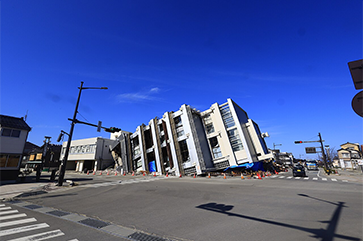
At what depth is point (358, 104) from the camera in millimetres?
3039

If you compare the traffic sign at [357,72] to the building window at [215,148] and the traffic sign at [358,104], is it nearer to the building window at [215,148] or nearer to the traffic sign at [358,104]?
the traffic sign at [358,104]

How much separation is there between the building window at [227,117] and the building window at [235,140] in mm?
1192

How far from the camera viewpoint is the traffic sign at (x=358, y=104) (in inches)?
118

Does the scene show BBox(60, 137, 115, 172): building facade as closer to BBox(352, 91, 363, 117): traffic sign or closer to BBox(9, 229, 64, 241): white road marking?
BBox(9, 229, 64, 241): white road marking

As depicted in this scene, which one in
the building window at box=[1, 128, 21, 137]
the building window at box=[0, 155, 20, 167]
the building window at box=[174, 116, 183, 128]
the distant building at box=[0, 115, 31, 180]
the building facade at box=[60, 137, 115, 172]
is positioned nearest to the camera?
the building window at box=[0, 155, 20, 167]

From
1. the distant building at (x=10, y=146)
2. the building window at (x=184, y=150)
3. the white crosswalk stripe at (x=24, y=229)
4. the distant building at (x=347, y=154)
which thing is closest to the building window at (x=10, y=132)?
the distant building at (x=10, y=146)

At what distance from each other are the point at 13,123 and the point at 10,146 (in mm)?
2976

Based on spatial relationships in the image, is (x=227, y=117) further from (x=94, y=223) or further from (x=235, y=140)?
(x=94, y=223)

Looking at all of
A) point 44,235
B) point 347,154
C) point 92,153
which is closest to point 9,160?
point 44,235

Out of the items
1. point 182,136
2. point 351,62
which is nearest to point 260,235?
point 351,62

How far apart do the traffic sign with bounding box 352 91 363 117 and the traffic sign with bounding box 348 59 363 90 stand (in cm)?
16

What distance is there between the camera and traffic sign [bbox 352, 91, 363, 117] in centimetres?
300

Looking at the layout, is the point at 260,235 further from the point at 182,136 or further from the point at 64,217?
the point at 182,136

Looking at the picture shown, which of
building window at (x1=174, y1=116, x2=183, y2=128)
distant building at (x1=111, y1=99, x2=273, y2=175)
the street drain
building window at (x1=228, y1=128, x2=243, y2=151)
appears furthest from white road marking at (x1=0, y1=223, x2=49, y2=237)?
building window at (x1=228, y1=128, x2=243, y2=151)
